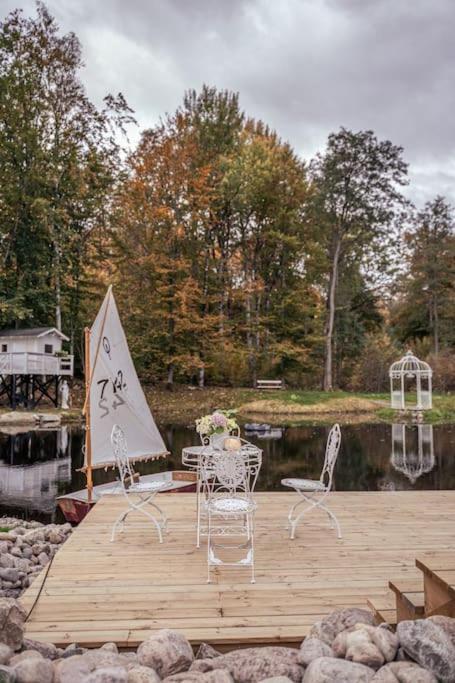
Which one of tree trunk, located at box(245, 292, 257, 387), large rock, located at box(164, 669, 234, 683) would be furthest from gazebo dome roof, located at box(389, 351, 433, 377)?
large rock, located at box(164, 669, 234, 683)

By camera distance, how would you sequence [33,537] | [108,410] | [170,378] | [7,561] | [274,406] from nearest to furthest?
1. [7,561]
2. [33,537]
3. [108,410]
4. [274,406]
5. [170,378]

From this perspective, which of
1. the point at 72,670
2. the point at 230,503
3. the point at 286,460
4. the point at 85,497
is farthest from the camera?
the point at 286,460

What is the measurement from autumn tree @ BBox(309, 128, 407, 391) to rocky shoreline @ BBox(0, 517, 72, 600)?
17.3 metres

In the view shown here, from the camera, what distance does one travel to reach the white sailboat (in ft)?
19.2

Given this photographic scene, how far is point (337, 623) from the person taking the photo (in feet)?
7.48

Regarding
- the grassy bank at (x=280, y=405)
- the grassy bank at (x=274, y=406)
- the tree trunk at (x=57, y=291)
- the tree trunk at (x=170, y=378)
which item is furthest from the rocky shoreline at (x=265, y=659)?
the tree trunk at (x=170, y=378)

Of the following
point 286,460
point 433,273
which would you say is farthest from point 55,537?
point 433,273

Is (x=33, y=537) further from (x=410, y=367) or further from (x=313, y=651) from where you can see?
(x=410, y=367)

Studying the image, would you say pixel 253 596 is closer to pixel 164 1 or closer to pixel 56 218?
pixel 164 1

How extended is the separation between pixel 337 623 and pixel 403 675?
17.7 inches

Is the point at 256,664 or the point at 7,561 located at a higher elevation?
the point at 256,664

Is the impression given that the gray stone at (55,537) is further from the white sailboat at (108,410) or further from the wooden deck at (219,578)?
the wooden deck at (219,578)

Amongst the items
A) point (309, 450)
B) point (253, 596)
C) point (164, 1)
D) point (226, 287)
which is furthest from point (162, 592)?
point (226, 287)

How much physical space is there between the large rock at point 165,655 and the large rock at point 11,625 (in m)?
0.56
